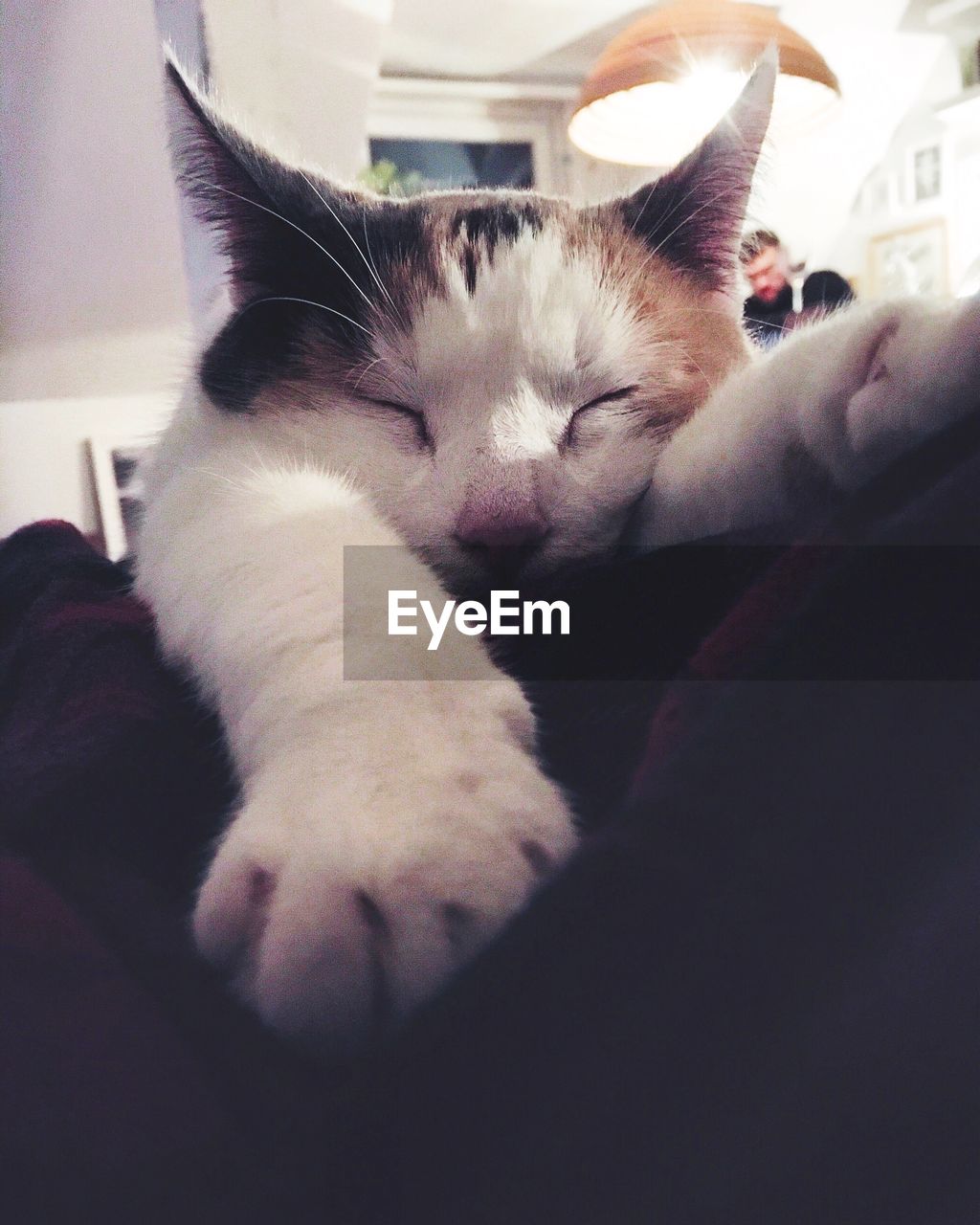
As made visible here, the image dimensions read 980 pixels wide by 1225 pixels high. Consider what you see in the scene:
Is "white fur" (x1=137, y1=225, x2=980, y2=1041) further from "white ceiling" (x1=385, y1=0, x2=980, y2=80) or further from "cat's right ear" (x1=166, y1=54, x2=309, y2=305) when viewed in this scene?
"white ceiling" (x1=385, y1=0, x2=980, y2=80)

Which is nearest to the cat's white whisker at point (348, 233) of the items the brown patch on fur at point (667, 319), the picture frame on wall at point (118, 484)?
the brown patch on fur at point (667, 319)

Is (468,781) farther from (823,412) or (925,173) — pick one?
(925,173)

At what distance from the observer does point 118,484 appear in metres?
0.75

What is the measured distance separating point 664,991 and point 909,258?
2.29ft

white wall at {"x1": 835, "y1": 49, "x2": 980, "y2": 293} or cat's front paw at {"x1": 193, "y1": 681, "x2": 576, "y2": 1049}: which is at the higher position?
white wall at {"x1": 835, "y1": 49, "x2": 980, "y2": 293}

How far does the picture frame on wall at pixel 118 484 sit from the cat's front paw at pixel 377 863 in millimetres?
434

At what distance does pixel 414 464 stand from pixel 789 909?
0.30m

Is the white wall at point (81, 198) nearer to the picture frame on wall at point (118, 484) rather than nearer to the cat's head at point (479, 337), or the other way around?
the picture frame on wall at point (118, 484)

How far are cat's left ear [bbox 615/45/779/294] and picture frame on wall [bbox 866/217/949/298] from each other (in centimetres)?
12

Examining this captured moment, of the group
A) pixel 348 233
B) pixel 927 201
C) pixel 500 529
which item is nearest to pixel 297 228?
pixel 348 233

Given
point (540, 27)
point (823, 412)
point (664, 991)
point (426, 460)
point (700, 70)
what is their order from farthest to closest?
point (540, 27)
point (700, 70)
point (426, 460)
point (823, 412)
point (664, 991)

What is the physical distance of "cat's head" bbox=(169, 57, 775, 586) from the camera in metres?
0.43

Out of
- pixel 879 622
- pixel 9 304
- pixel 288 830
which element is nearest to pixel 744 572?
pixel 879 622

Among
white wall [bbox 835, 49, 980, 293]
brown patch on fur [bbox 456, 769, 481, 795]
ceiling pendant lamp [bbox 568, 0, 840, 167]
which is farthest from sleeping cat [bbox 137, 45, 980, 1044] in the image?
white wall [bbox 835, 49, 980, 293]
